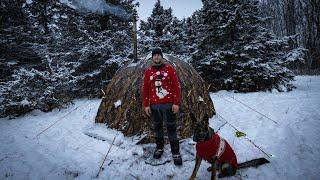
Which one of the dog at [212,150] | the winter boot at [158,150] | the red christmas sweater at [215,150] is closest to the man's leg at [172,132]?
the winter boot at [158,150]

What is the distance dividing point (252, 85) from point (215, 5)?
4.55 m

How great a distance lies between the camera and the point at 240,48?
12.5m

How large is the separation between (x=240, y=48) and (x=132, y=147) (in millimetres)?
8846

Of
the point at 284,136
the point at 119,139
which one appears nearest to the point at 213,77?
the point at 284,136

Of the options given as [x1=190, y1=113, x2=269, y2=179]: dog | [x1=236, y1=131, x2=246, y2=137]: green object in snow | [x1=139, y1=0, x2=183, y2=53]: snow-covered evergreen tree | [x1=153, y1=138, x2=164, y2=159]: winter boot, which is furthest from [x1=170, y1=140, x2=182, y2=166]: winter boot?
[x1=139, y1=0, x2=183, y2=53]: snow-covered evergreen tree

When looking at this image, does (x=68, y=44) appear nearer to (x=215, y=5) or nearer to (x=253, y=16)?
(x=215, y=5)

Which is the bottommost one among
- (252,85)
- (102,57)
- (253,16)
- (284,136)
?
(284,136)

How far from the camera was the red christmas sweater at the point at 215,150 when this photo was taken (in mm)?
4168

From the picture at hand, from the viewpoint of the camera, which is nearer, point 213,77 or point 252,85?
point 252,85

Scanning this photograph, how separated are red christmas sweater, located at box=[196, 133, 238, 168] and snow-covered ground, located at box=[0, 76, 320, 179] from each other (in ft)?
1.72

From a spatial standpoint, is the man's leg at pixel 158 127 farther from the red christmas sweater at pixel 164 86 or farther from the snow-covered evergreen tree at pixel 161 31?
the snow-covered evergreen tree at pixel 161 31

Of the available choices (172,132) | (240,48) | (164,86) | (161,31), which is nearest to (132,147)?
(172,132)

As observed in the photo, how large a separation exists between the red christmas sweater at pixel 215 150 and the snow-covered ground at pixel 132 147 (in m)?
0.53

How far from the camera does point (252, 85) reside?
41.4ft
